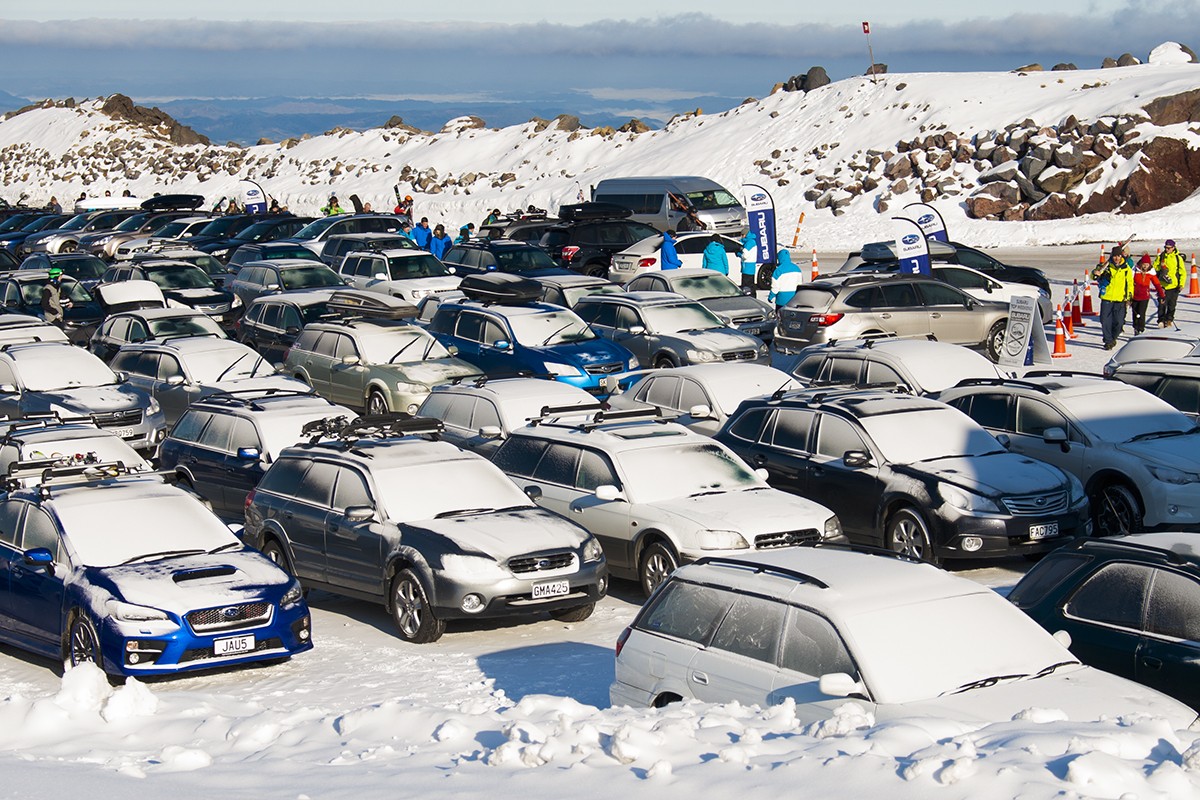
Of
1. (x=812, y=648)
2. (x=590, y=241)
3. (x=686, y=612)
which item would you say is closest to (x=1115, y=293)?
(x=590, y=241)

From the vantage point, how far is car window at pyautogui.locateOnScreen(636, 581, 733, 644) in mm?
9336

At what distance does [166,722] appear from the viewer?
9.57 metres

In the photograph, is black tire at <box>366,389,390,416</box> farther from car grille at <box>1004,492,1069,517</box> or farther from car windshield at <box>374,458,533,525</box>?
car grille at <box>1004,492,1069,517</box>

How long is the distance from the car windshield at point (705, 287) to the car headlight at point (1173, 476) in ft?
44.2

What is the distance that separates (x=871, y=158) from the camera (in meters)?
53.7

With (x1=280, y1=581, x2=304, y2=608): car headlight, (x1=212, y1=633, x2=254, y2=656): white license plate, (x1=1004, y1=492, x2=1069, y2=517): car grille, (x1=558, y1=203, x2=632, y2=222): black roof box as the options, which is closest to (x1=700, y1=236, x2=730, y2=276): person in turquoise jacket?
(x1=558, y1=203, x2=632, y2=222): black roof box

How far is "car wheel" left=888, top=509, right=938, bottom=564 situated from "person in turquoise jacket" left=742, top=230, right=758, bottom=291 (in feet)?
58.9

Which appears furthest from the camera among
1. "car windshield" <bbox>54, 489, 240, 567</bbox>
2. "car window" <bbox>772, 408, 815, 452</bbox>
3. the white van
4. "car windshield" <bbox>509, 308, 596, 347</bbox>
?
the white van

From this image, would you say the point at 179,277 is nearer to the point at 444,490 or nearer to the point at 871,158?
the point at 444,490

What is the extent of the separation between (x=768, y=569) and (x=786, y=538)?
15.0 feet

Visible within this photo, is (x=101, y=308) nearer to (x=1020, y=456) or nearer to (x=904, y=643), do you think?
(x=1020, y=456)

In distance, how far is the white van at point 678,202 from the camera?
142ft

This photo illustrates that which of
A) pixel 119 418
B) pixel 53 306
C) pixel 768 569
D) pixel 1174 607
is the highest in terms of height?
pixel 768 569

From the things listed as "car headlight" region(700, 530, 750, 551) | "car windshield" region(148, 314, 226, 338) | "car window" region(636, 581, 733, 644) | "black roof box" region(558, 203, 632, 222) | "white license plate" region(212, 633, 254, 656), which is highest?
"car window" region(636, 581, 733, 644)
